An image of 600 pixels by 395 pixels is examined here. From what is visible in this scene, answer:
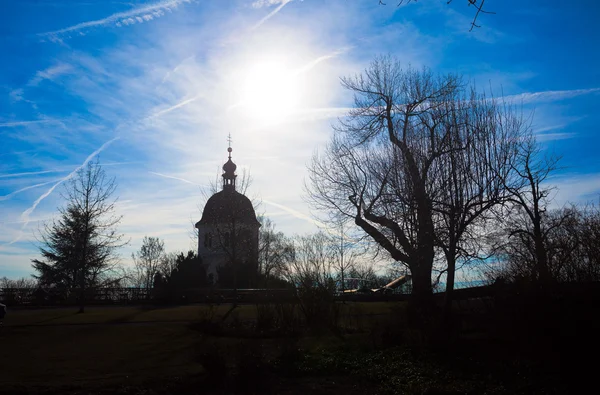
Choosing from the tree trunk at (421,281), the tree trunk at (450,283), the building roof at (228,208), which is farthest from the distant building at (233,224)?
the tree trunk at (450,283)

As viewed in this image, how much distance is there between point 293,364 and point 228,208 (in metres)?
21.2

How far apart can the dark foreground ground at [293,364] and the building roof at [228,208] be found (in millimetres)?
15818

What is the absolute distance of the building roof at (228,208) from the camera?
30.9 meters

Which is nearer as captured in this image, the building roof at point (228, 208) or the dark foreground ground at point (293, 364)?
the dark foreground ground at point (293, 364)

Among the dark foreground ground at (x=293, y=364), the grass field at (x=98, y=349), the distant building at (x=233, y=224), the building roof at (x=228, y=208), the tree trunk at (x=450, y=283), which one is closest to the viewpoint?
the dark foreground ground at (x=293, y=364)

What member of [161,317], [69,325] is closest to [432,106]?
[161,317]

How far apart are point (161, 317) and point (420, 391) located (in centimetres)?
1526

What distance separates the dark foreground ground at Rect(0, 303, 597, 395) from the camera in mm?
8562

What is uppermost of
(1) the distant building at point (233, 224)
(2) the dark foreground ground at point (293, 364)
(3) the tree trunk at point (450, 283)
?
(1) the distant building at point (233, 224)

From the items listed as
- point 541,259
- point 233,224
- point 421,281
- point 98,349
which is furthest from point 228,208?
point 541,259

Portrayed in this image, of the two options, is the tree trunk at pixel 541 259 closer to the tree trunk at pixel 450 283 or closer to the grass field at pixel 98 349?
the tree trunk at pixel 450 283

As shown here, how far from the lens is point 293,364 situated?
1052cm

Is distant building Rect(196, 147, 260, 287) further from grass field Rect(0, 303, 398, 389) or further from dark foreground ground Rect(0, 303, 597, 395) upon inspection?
dark foreground ground Rect(0, 303, 597, 395)

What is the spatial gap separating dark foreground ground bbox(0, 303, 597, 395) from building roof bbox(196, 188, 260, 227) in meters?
15.8
